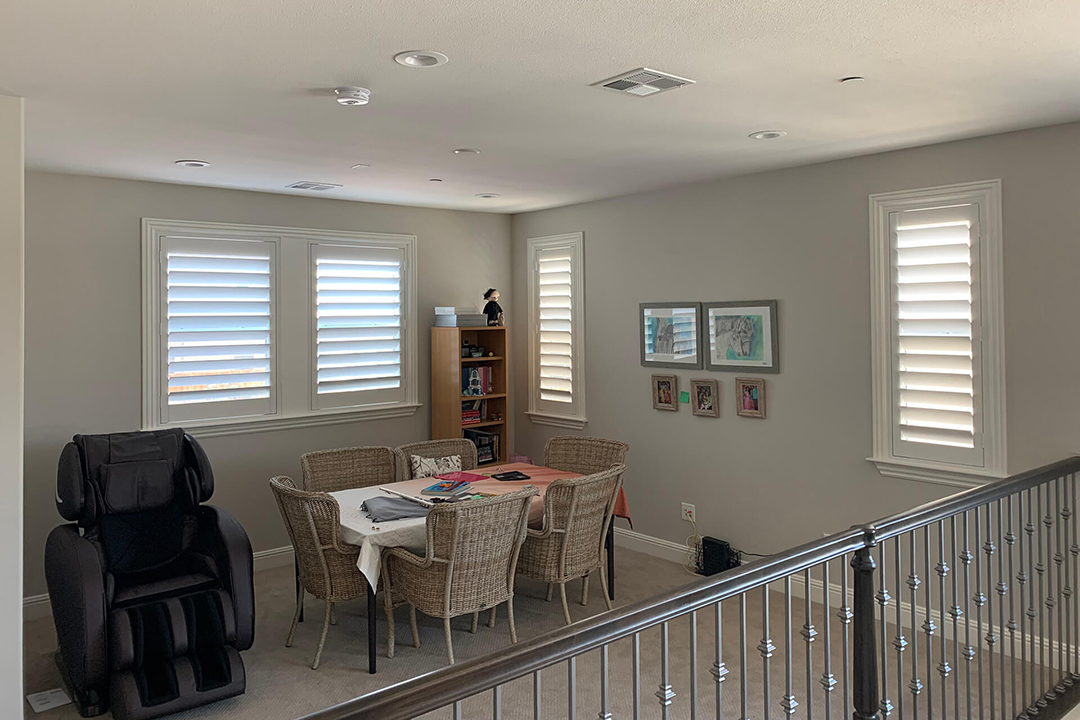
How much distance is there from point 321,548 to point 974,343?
11.0 ft

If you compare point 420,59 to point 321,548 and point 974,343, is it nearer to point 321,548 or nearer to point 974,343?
point 321,548

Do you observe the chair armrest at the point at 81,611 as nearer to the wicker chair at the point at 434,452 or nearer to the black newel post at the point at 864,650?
the wicker chair at the point at 434,452

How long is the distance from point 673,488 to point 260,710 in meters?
3.00

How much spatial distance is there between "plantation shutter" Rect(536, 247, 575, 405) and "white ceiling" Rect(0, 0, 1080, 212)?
177cm

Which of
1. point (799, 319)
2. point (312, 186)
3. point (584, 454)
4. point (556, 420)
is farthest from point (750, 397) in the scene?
point (312, 186)

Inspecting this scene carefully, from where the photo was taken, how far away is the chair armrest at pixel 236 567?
370 centimetres

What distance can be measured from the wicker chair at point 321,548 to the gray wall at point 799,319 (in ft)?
7.99

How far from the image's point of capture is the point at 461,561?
3.77 m

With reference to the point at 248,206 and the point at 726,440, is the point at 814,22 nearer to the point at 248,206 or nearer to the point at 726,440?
the point at 726,440

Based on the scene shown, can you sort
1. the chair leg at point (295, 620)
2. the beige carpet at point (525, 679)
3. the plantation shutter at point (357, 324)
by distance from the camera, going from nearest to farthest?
the beige carpet at point (525, 679), the chair leg at point (295, 620), the plantation shutter at point (357, 324)

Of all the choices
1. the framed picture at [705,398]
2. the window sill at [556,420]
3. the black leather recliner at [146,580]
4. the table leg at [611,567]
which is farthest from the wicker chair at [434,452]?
the framed picture at [705,398]

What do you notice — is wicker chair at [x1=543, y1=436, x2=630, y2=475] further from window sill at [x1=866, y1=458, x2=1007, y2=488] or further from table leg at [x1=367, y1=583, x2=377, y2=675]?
table leg at [x1=367, y1=583, x2=377, y2=675]

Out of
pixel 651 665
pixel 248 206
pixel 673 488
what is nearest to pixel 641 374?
pixel 673 488

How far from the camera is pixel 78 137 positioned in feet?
12.3
